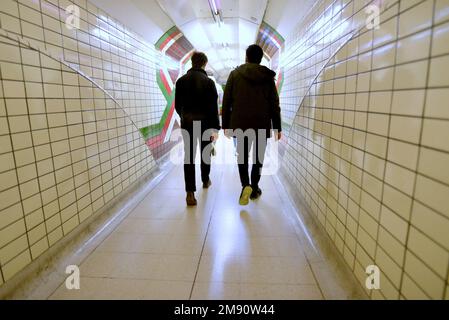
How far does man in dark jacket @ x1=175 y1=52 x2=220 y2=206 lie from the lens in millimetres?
2775

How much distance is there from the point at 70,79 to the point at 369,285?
2.36 m

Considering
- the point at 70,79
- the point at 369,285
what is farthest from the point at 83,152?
the point at 369,285

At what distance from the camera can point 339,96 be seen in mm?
1800

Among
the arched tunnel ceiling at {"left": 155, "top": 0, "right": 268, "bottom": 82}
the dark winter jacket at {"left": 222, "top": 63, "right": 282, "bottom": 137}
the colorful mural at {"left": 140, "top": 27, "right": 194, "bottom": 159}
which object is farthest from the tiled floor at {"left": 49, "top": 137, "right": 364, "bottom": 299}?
the arched tunnel ceiling at {"left": 155, "top": 0, "right": 268, "bottom": 82}

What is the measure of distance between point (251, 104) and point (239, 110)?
129 millimetres

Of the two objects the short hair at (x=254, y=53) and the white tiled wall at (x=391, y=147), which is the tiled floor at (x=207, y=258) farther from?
the short hair at (x=254, y=53)

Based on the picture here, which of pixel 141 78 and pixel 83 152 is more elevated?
pixel 141 78

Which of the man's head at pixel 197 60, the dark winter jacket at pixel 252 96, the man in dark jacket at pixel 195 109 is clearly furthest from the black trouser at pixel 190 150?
the man's head at pixel 197 60

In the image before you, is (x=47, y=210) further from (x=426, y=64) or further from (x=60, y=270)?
(x=426, y=64)

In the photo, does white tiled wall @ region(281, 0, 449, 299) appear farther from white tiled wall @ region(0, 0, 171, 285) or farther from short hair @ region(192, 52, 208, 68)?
white tiled wall @ region(0, 0, 171, 285)

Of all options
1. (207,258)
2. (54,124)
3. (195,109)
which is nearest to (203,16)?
(195,109)

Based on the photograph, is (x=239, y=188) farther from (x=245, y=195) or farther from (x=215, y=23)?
(x=215, y=23)

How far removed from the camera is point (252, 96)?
2.62m

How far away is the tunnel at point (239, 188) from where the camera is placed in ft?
3.29
